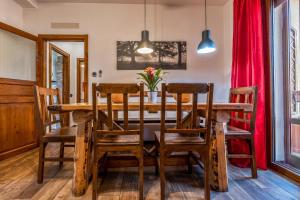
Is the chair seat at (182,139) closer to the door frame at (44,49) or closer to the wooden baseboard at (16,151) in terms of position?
the wooden baseboard at (16,151)

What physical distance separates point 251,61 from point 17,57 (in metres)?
3.68

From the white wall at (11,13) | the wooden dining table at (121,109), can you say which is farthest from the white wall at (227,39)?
the white wall at (11,13)

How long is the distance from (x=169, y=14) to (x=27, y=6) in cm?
265

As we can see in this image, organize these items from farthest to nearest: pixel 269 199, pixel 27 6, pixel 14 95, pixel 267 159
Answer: pixel 27 6, pixel 14 95, pixel 267 159, pixel 269 199

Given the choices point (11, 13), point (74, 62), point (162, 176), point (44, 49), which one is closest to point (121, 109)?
point (162, 176)

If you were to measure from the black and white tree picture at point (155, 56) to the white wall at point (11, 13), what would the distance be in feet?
6.01

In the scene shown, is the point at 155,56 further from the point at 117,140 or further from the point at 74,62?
the point at 74,62

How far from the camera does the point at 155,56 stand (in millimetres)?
4113

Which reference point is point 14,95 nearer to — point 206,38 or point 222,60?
point 206,38

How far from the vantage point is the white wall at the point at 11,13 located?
3.46 meters

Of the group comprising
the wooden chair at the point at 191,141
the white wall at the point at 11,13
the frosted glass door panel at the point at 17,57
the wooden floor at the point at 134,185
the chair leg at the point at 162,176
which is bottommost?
the wooden floor at the point at 134,185

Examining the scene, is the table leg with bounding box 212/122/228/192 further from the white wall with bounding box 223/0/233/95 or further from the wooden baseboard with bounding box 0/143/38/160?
the wooden baseboard with bounding box 0/143/38/160

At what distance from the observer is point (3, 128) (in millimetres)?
3076

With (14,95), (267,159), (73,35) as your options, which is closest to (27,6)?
(73,35)
